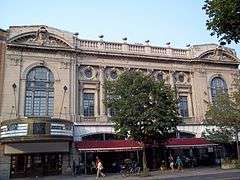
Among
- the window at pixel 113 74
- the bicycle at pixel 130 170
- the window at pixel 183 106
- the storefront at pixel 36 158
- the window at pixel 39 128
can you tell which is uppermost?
the window at pixel 113 74

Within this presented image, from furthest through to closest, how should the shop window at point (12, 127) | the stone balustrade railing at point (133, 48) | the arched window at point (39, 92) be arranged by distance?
the stone balustrade railing at point (133, 48) → the arched window at point (39, 92) → the shop window at point (12, 127)

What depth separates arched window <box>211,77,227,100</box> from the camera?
136 feet

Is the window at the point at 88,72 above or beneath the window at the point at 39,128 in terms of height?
above

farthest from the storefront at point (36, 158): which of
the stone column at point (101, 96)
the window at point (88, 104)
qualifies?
the stone column at point (101, 96)

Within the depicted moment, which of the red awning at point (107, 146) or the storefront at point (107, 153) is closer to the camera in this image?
the red awning at point (107, 146)

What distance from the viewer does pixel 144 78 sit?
30.2 metres

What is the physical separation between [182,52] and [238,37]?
26.0 metres

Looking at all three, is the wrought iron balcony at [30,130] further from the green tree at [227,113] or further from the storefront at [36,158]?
the green tree at [227,113]

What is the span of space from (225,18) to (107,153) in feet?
76.4

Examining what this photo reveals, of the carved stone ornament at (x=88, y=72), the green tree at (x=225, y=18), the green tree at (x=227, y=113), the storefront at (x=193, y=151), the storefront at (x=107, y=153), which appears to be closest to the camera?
the green tree at (x=225, y=18)

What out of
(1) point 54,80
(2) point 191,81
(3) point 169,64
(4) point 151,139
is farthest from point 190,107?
(1) point 54,80

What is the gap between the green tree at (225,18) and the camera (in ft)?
48.2

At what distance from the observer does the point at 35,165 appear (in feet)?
105

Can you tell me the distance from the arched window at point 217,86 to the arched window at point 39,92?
19939mm
